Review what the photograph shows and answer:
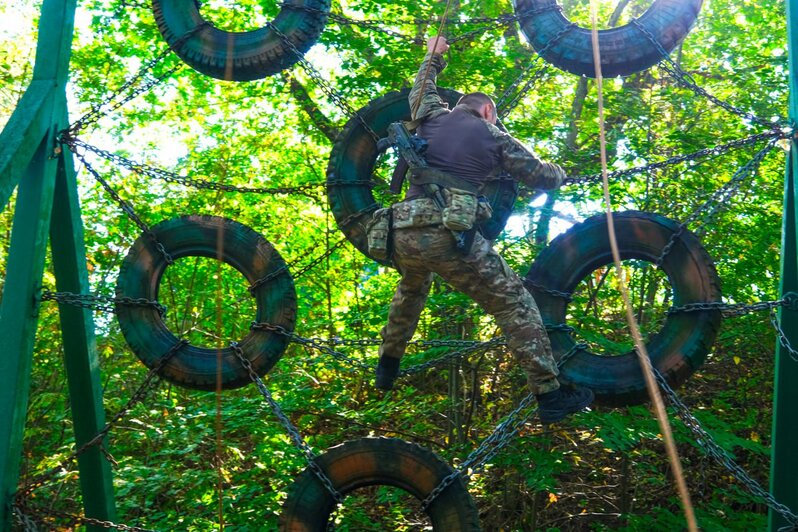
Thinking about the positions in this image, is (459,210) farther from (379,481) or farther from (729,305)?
(729,305)

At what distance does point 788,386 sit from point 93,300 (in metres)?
4.25

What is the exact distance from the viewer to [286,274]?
571cm

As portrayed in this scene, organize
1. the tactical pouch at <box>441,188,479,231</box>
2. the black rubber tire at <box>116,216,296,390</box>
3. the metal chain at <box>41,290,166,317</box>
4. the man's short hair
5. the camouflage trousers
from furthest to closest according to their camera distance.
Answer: the black rubber tire at <box>116,216,296,390</box> < the metal chain at <box>41,290,166,317</box> < the man's short hair < the camouflage trousers < the tactical pouch at <box>441,188,479,231</box>

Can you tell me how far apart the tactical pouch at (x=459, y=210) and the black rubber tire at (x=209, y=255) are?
4.92 feet

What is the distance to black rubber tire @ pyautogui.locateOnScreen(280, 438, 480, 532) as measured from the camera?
15.4 ft

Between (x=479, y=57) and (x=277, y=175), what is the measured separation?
3825 mm

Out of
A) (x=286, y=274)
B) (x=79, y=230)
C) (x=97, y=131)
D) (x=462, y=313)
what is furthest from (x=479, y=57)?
(x=97, y=131)

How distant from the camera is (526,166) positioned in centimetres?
475

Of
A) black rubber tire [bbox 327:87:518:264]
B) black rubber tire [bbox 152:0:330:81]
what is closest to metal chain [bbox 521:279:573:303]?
black rubber tire [bbox 327:87:518:264]

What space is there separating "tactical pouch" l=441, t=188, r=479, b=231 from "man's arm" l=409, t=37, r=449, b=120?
64cm

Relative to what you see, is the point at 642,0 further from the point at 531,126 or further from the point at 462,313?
the point at 462,313

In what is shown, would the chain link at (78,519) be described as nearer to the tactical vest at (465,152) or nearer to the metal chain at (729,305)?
the tactical vest at (465,152)

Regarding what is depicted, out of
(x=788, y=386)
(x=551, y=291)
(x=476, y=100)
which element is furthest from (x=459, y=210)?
(x=788, y=386)

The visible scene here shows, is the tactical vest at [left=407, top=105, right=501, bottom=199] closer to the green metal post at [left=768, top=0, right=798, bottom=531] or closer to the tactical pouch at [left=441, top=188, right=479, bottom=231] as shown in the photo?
the tactical pouch at [left=441, top=188, right=479, bottom=231]
